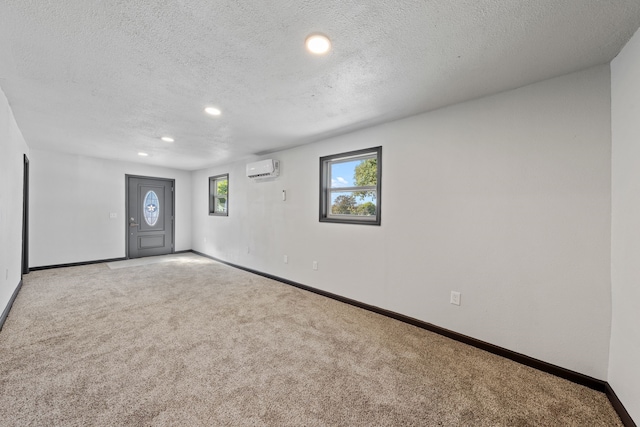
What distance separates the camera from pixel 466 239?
2.35 meters

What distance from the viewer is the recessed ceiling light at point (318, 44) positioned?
1.51 m

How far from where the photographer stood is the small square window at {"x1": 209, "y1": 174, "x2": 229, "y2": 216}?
229 inches

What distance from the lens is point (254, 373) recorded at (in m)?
1.86

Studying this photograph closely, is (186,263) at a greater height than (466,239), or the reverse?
(466,239)

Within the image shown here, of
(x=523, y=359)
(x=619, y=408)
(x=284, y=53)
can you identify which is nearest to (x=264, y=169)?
(x=284, y=53)

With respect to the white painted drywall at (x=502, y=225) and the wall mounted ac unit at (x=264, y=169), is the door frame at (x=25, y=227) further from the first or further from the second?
the white painted drywall at (x=502, y=225)

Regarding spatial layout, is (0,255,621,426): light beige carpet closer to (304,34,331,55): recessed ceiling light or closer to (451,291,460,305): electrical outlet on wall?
(451,291,460,305): electrical outlet on wall

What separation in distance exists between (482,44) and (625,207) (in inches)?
53.0

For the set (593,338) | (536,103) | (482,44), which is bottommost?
(593,338)

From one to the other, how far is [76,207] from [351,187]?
553 centimetres

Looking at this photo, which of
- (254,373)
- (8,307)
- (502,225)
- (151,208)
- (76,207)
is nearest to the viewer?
(254,373)

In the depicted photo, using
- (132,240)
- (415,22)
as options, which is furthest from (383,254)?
(132,240)

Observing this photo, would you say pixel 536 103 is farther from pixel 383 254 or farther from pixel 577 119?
pixel 383 254

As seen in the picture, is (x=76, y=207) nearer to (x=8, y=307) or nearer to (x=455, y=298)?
(x=8, y=307)
